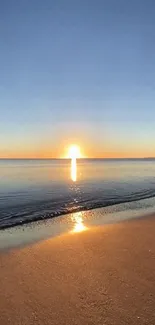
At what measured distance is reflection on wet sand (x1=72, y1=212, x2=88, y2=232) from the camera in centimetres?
1567

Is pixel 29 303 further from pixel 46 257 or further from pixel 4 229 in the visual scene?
pixel 4 229

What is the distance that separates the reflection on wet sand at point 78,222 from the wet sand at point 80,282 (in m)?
2.88

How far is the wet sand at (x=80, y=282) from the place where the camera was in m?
→ 6.57

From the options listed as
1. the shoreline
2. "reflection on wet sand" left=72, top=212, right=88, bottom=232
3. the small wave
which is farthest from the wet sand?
the small wave

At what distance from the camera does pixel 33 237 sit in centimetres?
1406

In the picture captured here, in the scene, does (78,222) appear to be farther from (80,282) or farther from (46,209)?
(80,282)

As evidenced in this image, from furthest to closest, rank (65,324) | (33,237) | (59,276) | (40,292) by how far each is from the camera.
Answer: (33,237) < (59,276) < (40,292) < (65,324)

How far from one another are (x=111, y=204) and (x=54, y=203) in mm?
5035

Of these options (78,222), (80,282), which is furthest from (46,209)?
(80,282)

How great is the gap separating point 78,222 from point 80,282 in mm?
9621

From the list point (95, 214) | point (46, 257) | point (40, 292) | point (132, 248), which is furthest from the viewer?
point (95, 214)

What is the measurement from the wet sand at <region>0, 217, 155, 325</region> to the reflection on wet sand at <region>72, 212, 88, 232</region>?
2.88m

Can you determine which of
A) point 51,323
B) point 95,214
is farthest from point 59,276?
point 95,214

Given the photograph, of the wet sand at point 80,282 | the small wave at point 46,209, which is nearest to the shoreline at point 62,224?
the small wave at point 46,209
